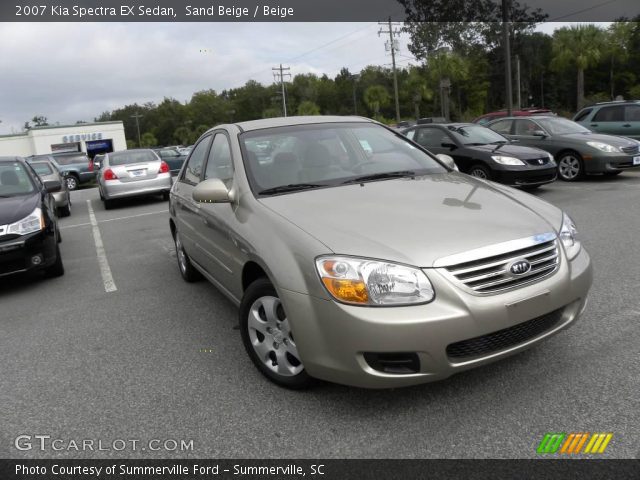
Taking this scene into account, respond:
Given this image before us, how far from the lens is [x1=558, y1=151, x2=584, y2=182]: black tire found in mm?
10555

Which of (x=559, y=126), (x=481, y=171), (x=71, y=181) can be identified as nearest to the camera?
(x=481, y=171)

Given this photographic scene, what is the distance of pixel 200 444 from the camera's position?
2.57 metres

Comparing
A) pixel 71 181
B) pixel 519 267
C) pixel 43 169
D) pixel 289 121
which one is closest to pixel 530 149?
pixel 289 121

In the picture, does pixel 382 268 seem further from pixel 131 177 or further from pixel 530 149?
pixel 131 177

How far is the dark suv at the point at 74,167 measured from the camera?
20.1 meters

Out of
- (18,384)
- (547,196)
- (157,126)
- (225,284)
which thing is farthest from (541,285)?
(157,126)

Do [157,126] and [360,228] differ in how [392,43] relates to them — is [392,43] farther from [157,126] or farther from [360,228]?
[157,126]

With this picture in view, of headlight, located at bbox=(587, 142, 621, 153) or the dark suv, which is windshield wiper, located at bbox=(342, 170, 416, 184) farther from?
the dark suv

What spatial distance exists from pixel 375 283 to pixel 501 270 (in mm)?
630

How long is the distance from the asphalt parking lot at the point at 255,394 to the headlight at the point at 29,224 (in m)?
0.96

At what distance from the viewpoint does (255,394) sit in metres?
3.01

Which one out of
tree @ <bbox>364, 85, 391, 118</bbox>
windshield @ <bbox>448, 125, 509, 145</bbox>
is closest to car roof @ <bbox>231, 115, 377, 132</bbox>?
windshield @ <bbox>448, 125, 509, 145</bbox>

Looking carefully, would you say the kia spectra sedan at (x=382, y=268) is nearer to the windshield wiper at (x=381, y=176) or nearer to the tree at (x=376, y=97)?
the windshield wiper at (x=381, y=176)
